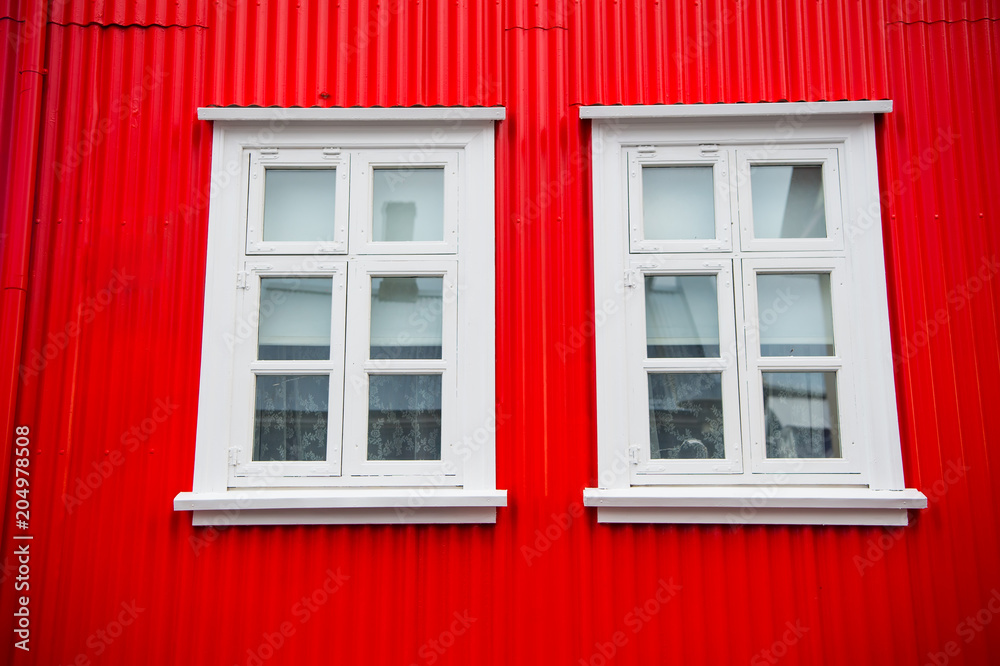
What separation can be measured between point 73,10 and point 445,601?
3.36m

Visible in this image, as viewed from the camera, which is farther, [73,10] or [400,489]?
[73,10]

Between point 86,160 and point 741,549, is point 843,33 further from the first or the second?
point 86,160

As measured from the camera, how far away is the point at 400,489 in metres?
2.85

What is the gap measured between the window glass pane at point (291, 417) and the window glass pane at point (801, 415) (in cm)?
203

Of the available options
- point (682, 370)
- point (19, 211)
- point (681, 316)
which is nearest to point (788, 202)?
point (681, 316)

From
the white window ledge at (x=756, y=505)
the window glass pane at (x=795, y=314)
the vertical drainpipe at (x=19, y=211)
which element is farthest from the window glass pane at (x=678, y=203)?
the vertical drainpipe at (x=19, y=211)

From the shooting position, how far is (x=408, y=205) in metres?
3.10

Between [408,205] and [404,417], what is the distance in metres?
1.02

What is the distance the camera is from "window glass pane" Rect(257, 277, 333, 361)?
9.80ft

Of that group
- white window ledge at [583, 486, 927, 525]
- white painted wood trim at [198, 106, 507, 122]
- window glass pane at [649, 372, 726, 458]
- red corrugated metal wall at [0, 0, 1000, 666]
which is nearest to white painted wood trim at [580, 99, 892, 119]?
red corrugated metal wall at [0, 0, 1000, 666]

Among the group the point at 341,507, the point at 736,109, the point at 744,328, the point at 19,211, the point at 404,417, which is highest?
the point at 736,109

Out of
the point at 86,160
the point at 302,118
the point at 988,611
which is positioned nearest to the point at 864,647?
Result: the point at 988,611

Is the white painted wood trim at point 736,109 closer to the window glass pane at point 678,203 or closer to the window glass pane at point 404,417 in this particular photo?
the window glass pane at point 678,203

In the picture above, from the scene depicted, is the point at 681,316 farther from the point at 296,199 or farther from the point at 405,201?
the point at 296,199
